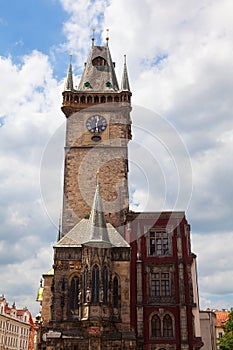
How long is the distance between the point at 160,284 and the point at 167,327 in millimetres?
3929

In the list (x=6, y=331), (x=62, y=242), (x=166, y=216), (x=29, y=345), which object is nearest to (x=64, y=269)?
(x=62, y=242)

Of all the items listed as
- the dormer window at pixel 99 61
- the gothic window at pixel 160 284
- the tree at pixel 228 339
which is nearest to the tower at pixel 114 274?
the gothic window at pixel 160 284

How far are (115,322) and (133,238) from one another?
27.3 feet

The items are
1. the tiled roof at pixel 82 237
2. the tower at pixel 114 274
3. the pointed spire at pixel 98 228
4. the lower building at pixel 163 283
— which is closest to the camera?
the tower at pixel 114 274

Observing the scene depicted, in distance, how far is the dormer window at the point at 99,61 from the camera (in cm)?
5699

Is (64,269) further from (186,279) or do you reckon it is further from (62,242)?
(186,279)

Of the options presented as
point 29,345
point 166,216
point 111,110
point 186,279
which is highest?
point 111,110

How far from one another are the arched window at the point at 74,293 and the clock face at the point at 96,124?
18.6 metres

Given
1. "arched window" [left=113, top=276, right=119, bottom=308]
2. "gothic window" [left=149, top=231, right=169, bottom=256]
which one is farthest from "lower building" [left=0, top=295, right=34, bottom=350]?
"gothic window" [left=149, top=231, right=169, bottom=256]

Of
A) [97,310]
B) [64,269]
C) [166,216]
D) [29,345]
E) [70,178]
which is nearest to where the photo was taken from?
[97,310]

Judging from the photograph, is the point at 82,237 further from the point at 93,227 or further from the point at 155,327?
the point at 155,327

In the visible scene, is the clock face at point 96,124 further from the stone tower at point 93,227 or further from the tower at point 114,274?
the tower at point 114,274

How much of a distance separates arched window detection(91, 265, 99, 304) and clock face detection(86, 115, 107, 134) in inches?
720

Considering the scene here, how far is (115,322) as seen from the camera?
37469 millimetres
